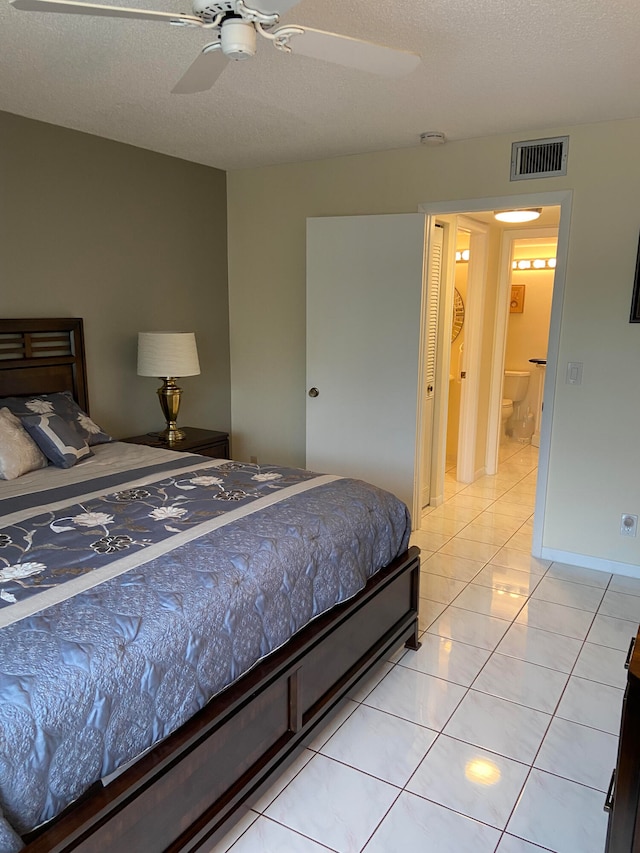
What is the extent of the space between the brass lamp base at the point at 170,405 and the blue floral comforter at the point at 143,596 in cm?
117

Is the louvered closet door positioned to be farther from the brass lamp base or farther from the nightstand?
the brass lamp base

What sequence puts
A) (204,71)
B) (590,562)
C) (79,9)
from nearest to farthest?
(79,9)
(204,71)
(590,562)

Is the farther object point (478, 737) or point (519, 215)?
point (519, 215)

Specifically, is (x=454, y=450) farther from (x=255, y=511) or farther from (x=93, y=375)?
(x=255, y=511)

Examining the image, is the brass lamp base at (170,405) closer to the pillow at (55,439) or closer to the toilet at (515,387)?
the pillow at (55,439)

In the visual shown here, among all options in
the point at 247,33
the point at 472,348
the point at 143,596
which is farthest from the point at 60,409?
the point at 472,348

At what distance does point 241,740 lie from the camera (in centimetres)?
172

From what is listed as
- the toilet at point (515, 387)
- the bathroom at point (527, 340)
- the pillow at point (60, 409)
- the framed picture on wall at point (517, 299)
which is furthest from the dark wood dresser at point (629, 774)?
the framed picture on wall at point (517, 299)

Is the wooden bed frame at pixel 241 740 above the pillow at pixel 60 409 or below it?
below

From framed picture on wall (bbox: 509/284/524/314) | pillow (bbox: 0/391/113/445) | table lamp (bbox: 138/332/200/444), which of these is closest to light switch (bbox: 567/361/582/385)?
table lamp (bbox: 138/332/200/444)

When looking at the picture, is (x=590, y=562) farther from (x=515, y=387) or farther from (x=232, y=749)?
(x=515, y=387)

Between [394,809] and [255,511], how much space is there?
3.43 feet

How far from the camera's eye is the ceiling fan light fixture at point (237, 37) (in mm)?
1611

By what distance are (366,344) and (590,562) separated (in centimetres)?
190
